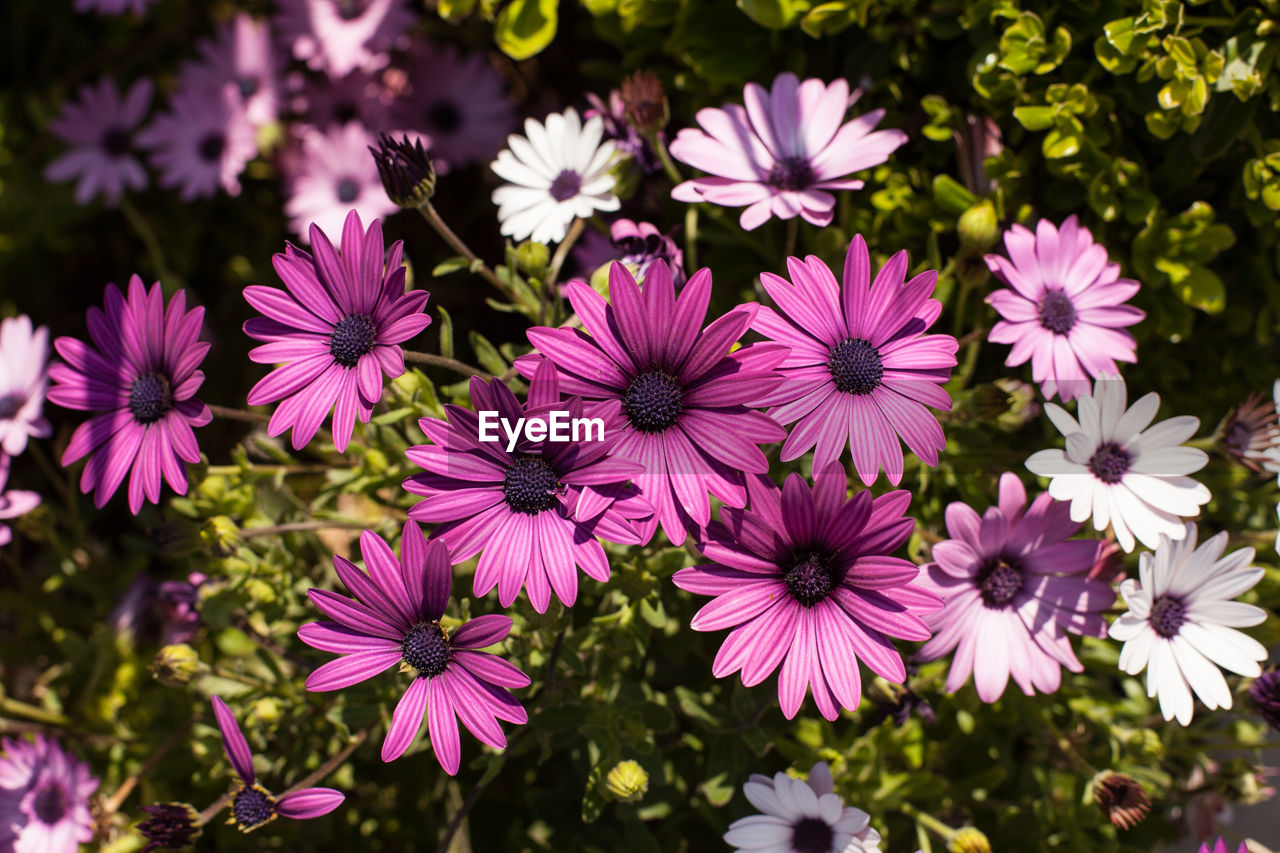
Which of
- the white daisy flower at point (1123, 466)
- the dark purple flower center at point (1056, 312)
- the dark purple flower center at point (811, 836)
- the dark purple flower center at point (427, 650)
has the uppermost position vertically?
the dark purple flower center at point (1056, 312)

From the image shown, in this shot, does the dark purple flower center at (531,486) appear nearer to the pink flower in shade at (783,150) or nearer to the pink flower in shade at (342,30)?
the pink flower in shade at (783,150)

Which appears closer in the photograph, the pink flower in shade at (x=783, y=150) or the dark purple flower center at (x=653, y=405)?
the dark purple flower center at (x=653, y=405)

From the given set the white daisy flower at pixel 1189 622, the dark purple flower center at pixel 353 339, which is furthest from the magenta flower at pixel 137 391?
the white daisy flower at pixel 1189 622

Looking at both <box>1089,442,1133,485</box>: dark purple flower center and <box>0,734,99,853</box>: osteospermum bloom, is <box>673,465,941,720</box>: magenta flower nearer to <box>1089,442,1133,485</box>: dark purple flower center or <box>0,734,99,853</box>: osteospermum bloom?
<box>1089,442,1133,485</box>: dark purple flower center

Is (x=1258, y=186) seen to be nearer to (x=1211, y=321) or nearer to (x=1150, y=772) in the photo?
(x=1211, y=321)

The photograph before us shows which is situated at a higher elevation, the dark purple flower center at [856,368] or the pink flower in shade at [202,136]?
the pink flower in shade at [202,136]

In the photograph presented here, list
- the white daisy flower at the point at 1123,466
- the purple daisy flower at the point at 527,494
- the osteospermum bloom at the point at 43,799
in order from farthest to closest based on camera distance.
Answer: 1. the osteospermum bloom at the point at 43,799
2. the white daisy flower at the point at 1123,466
3. the purple daisy flower at the point at 527,494

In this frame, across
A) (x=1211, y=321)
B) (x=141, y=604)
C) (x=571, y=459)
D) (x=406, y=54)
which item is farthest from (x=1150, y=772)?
(x=406, y=54)
